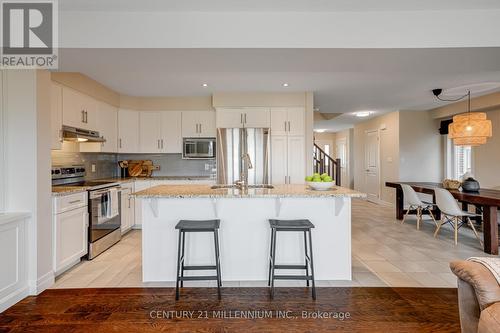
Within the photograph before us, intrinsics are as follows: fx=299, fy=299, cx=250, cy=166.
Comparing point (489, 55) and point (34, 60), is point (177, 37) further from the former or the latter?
point (489, 55)

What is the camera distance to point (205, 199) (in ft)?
9.66

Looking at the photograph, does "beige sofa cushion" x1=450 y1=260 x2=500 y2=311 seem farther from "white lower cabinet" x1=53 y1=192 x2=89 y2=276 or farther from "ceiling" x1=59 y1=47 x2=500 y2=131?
"white lower cabinet" x1=53 y1=192 x2=89 y2=276

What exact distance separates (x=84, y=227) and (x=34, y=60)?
1.87 m

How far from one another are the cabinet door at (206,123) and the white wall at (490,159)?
16.8ft

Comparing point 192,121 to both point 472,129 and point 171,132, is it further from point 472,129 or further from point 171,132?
point 472,129

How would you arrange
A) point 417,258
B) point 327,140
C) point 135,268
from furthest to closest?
point 327,140 → point 417,258 → point 135,268

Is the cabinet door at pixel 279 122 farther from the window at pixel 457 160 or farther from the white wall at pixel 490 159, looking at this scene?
the window at pixel 457 160

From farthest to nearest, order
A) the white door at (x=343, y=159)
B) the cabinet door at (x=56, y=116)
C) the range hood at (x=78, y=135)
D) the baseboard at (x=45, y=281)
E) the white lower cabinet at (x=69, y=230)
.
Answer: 1. the white door at (x=343, y=159)
2. the range hood at (x=78, y=135)
3. the cabinet door at (x=56, y=116)
4. the white lower cabinet at (x=69, y=230)
5. the baseboard at (x=45, y=281)

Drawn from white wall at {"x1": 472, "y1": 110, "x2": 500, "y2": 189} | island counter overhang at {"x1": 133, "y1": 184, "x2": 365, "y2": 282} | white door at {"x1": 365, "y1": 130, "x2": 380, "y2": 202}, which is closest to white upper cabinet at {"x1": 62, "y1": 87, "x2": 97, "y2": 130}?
island counter overhang at {"x1": 133, "y1": 184, "x2": 365, "y2": 282}

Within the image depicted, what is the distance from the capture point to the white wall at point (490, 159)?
18.0 feet

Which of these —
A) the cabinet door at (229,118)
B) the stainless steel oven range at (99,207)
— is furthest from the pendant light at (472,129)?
the stainless steel oven range at (99,207)

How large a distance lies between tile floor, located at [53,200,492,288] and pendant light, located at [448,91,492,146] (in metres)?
1.49

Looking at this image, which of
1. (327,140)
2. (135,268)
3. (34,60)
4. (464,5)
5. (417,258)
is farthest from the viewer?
(327,140)

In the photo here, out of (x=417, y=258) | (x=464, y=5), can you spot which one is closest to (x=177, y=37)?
(x=464, y=5)
